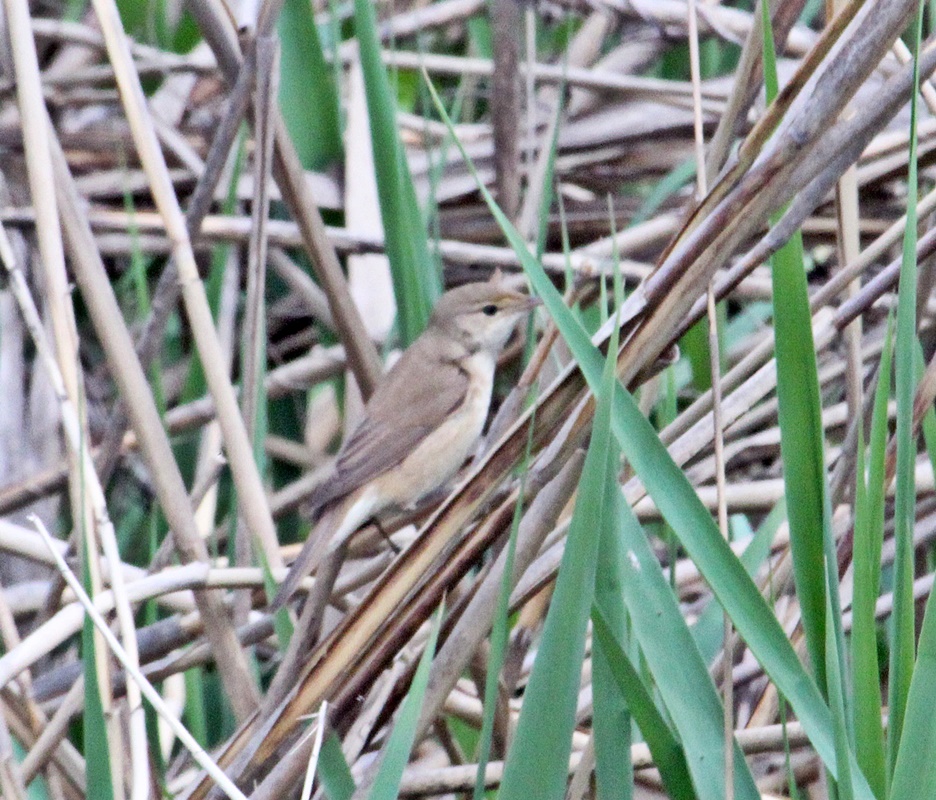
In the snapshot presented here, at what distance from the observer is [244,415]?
2.32 m

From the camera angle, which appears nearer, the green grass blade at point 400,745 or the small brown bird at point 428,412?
the green grass blade at point 400,745

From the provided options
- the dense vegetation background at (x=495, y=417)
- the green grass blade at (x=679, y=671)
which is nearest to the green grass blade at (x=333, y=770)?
the dense vegetation background at (x=495, y=417)

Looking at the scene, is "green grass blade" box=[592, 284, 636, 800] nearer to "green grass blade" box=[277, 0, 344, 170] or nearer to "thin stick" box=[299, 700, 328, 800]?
"thin stick" box=[299, 700, 328, 800]

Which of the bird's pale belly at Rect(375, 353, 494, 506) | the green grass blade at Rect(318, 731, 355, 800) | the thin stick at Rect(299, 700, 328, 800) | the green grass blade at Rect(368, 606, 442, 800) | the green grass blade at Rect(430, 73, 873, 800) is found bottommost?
the bird's pale belly at Rect(375, 353, 494, 506)

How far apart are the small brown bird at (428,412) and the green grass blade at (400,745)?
1.20 m

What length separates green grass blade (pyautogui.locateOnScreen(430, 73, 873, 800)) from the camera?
4.60 feet

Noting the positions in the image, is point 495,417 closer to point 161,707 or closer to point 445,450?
point 445,450

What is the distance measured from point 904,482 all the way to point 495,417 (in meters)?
1.35

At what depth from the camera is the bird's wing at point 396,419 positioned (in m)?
2.76

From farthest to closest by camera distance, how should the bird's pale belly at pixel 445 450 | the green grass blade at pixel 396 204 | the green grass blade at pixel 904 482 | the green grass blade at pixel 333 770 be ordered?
the bird's pale belly at pixel 445 450 → the green grass blade at pixel 396 204 → the green grass blade at pixel 333 770 → the green grass blade at pixel 904 482

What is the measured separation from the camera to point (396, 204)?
8.27 feet

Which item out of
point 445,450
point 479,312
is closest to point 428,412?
point 445,450

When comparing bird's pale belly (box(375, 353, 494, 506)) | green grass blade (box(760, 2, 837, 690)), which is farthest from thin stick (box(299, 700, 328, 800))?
bird's pale belly (box(375, 353, 494, 506))

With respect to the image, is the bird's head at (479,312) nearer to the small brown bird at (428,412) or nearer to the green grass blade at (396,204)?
the small brown bird at (428,412)
